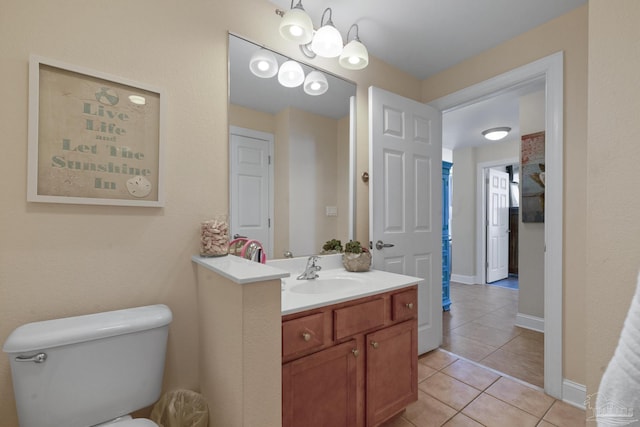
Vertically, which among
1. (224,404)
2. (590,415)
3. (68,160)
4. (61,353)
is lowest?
(224,404)

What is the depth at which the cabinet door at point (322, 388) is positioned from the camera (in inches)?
42.5

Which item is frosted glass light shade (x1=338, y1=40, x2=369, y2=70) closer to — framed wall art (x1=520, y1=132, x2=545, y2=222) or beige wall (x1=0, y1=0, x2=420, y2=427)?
beige wall (x1=0, y1=0, x2=420, y2=427)

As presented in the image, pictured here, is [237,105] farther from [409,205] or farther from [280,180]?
[409,205]

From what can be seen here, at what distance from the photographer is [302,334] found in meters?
1.11

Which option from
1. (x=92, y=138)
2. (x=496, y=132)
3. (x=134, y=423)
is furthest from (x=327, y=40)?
(x=496, y=132)

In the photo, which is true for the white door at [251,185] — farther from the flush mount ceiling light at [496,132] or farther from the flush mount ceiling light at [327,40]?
the flush mount ceiling light at [496,132]

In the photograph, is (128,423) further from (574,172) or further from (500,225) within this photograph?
(500,225)

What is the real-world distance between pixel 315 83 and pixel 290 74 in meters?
0.20

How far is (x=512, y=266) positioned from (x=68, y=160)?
253 inches

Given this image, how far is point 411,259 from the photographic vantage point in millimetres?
2205

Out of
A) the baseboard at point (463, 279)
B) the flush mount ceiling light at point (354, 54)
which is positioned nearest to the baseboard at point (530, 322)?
the baseboard at point (463, 279)

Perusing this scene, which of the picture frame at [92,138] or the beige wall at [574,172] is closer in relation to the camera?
the picture frame at [92,138]

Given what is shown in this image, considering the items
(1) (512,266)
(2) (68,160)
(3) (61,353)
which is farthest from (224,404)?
(1) (512,266)

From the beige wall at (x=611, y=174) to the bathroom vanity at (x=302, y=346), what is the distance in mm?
762
